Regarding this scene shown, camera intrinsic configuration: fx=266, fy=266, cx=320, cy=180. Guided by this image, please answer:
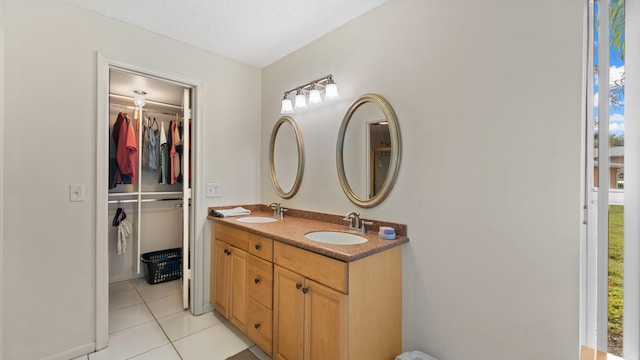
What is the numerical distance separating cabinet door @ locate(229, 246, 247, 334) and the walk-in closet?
1398 millimetres

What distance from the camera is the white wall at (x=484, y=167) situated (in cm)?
116

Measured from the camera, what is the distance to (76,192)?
185 cm

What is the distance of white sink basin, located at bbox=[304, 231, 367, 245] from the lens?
5.85ft

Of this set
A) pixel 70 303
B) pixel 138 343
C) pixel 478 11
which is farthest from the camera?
pixel 138 343

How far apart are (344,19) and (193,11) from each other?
1.08m

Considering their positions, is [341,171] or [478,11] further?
[341,171]

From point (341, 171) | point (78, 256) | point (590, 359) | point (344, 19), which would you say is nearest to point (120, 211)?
point (78, 256)

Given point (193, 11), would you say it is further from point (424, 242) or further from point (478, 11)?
point (424, 242)

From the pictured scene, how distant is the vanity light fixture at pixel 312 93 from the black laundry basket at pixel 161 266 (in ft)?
7.30

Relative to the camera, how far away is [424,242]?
1.60 metres

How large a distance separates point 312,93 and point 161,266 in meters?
2.60

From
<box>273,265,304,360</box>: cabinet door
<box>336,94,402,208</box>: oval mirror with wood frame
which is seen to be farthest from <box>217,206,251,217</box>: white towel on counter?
<box>336,94,402,208</box>: oval mirror with wood frame

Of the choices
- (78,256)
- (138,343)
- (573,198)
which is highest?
(573,198)

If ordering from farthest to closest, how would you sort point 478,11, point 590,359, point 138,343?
point 138,343 < point 478,11 < point 590,359
